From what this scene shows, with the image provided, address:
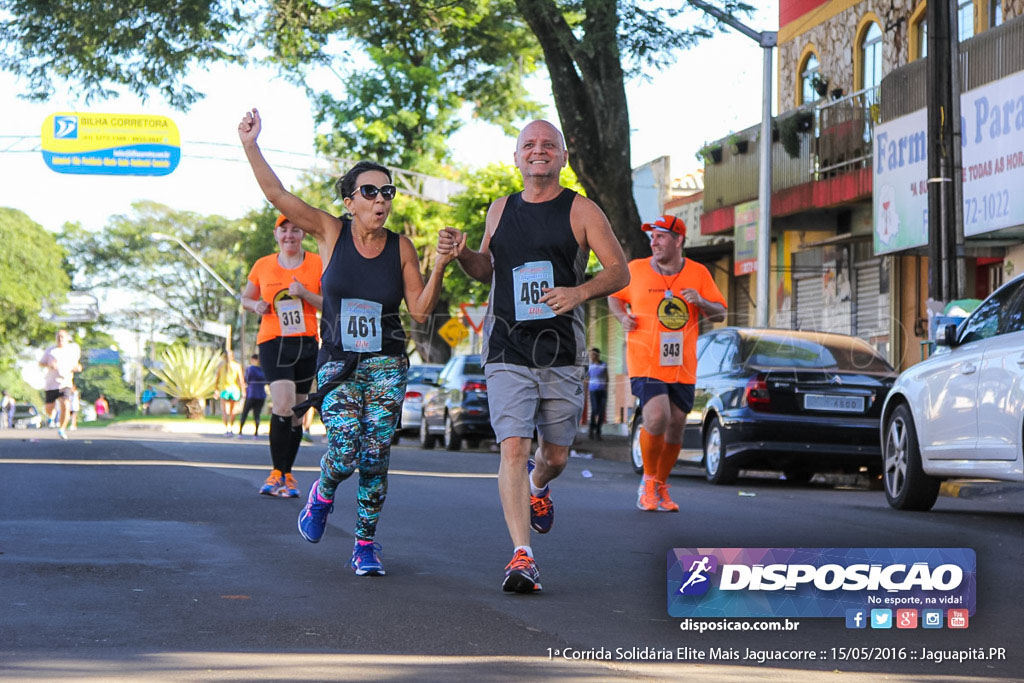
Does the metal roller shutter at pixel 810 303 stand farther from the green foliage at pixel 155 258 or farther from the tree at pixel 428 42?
the green foliage at pixel 155 258

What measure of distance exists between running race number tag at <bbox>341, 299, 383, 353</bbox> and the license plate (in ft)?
27.9

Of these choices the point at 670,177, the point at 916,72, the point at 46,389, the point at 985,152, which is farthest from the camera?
the point at 670,177

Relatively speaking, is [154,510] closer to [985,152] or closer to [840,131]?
[985,152]

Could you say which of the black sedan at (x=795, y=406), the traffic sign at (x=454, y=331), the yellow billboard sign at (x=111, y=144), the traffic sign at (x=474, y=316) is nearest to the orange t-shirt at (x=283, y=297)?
the black sedan at (x=795, y=406)

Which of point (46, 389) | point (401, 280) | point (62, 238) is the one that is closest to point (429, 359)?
point (46, 389)

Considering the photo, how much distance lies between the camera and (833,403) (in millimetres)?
15367

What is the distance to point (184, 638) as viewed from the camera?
5.70m

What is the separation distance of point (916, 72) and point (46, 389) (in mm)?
14700

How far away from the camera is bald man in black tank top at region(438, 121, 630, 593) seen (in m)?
7.14

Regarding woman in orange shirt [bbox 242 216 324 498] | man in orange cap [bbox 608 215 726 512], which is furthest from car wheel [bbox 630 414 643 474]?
woman in orange shirt [bbox 242 216 324 498]

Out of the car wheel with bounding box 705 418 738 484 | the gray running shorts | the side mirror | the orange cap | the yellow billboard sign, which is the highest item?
the yellow billboard sign

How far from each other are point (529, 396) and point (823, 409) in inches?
337

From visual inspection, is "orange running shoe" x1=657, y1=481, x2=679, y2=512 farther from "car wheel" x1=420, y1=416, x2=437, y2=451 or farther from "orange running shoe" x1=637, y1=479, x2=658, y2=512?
"car wheel" x1=420, y1=416, x2=437, y2=451

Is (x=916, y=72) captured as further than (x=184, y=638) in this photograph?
Yes
